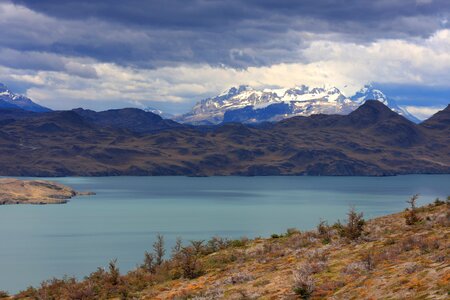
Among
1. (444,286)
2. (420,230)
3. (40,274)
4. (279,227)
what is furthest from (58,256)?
(444,286)

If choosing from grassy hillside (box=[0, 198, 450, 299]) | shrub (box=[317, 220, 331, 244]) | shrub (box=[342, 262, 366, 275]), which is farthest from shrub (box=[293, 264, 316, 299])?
shrub (box=[317, 220, 331, 244])

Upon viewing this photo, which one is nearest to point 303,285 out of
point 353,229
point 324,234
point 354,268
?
point 354,268

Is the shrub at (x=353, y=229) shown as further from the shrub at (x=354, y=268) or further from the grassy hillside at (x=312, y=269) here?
the shrub at (x=354, y=268)

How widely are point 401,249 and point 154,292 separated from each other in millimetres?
12804

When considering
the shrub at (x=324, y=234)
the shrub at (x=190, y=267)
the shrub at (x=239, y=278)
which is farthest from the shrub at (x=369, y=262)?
the shrub at (x=190, y=267)

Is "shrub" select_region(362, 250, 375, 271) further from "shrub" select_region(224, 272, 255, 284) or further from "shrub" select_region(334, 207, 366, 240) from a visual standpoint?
"shrub" select_region(334, 207, 366, 240)

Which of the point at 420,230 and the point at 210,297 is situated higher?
the point at 420,230

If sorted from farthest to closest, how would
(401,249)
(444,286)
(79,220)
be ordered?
(79,220) → (401,249) → (444,286)

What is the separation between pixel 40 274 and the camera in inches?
3831

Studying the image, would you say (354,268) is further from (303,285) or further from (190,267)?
(190,267)

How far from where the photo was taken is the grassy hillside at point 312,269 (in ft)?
76.1

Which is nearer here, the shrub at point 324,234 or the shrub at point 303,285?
the shrub at point 303,285

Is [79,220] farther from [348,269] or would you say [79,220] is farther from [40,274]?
[348,269]

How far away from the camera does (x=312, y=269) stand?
91.0ft
